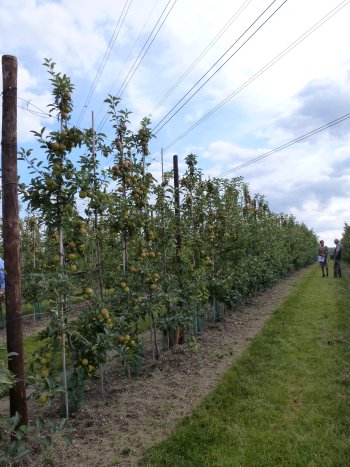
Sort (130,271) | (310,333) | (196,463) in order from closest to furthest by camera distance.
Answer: (196,463), (130,271), (310,333)

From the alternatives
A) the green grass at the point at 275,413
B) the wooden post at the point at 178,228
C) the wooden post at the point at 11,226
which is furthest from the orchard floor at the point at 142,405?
the wooden post at the point at 11,226

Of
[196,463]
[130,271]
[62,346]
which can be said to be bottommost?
[196,463]

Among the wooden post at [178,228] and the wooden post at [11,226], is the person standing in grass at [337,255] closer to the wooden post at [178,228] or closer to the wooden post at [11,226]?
the wooden post at [178,228]

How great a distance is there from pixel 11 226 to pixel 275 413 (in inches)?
119

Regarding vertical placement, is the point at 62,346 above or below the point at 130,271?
below

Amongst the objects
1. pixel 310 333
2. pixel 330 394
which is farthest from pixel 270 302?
pixel 330 394

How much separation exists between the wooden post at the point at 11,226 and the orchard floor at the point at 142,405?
0.59m

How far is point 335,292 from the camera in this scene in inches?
480

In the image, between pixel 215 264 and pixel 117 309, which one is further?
pixel 215 264

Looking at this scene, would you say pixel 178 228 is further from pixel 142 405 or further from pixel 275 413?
pixel 275 413

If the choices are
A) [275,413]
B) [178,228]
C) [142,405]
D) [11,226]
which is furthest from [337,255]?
[11,226]

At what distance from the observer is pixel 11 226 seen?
3193 millimetres

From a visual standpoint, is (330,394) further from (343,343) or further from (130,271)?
(130,271)

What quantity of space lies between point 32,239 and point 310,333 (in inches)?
318
